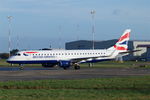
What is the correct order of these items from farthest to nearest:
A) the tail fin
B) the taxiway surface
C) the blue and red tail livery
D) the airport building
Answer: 1. the airport building
2. the blue and red tail livery
3. the tail fin
4. the taxiway surface

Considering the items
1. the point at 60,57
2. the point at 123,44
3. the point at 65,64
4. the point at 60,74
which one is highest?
the point at 123,44

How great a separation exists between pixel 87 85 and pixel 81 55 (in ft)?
119

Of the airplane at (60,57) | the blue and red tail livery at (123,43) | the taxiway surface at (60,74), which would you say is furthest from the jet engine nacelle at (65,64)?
the taxiway surface at (60,74)

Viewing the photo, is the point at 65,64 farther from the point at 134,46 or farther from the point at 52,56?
the point at 134,46

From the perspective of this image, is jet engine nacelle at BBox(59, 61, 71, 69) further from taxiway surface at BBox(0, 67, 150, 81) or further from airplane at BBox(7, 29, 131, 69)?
taxiway surface at BBox(0, 67, 150, 81)

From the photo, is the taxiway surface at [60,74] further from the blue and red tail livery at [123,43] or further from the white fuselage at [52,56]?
the blue and red tail livery at [123,43]

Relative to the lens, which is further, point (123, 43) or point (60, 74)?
point (123, 43)

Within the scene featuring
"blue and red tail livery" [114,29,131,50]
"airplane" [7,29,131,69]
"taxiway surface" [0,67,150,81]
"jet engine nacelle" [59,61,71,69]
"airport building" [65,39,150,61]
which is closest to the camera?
"taxiway surface" [0,67,150,81]

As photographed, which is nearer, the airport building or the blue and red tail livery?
the blue and red tail livery

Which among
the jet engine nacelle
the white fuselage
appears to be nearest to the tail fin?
the white fuselage

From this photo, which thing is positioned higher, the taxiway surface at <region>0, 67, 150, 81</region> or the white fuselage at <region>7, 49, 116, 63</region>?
the white fuselage at <region>7, 49, 116, 63</region>

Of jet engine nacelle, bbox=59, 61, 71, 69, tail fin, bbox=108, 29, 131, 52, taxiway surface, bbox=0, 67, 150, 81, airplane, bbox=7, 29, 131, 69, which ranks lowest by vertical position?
taxiway surface, bbox=0, 67, 150, 81

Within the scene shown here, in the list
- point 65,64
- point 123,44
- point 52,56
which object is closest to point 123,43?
point 123,44

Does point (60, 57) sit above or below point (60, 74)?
above
